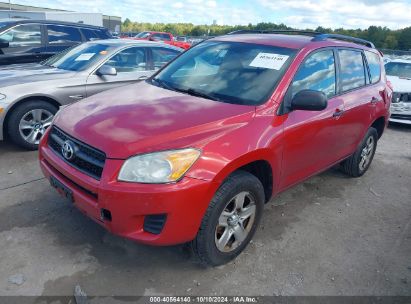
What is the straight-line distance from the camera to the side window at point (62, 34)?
7312 millimetres

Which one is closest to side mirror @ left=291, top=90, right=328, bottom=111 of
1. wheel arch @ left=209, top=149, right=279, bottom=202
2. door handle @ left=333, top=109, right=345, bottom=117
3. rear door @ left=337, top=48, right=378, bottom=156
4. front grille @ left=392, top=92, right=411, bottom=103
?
wheel arch @ left=209, top=149, right=279, bottom=202

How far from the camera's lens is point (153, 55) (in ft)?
19.6

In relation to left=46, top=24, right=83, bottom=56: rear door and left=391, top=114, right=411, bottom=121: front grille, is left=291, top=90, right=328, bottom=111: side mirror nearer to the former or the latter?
left=391, top=114, right=411, bottom=121: front grille

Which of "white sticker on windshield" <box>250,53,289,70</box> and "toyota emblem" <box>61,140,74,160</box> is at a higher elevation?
"white sticker on windshield" <box>250,53,289,70</box>

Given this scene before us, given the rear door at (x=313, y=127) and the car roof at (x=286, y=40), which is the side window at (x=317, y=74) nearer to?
the rear door at (x=313, y=127)

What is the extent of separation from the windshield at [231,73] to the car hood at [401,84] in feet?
19.3

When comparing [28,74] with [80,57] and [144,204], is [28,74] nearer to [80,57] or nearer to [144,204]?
[80,57]

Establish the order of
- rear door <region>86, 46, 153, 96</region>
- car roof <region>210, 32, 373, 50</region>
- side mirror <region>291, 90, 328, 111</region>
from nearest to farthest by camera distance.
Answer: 1. side mirror <region>291, 90, 328, 111</region>
2. car roof <region>210, 32, 373, 50</region>
3. rear door <region>86, 46, 153, 96</region>

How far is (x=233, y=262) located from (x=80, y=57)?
4.17 m

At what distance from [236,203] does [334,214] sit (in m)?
1.59

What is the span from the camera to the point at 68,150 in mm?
2584

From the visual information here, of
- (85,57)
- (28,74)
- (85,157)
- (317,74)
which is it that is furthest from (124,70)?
(85,157)

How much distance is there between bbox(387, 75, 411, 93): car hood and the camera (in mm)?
7835

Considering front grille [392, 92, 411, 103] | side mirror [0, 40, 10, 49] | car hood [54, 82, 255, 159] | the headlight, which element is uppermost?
side mirror [0, 40, 10, 49]
